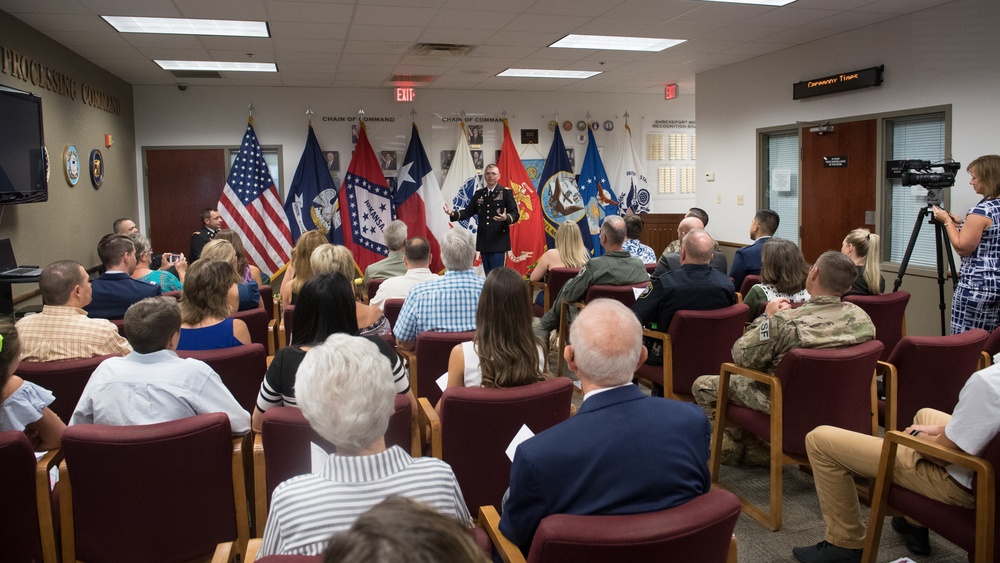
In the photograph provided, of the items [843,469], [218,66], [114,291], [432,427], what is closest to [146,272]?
[114,291]

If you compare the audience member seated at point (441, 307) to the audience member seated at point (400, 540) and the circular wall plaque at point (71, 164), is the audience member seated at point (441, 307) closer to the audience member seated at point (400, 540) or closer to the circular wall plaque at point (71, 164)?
the audience member seated at point (400, 540)

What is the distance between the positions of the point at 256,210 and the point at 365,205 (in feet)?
4.66

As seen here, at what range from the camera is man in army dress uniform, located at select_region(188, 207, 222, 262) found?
8.01m

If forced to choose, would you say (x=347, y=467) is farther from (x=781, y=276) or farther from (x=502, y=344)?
(x=781, y=276)

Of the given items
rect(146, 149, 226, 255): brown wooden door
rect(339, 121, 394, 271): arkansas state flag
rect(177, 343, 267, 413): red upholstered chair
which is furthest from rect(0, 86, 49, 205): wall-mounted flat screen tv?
rect(339, 121, 394, 271): arkansas state flag

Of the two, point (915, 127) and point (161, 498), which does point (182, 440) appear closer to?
point (161, 498)

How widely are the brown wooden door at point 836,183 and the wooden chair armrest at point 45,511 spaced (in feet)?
22.5

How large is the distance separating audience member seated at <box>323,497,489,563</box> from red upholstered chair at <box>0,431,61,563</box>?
5.64 feet

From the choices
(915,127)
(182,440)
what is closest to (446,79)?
(915,127)

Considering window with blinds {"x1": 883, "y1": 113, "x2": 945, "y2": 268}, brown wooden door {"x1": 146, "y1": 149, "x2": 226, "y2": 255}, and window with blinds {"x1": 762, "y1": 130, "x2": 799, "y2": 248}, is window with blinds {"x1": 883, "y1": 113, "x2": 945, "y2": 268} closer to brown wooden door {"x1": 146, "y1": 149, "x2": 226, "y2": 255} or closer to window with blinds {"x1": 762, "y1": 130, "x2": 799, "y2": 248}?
window with blinds {"x1": 762, "y1": 130, "x2": 799, "y2": 248}

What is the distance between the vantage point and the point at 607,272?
16.3ft

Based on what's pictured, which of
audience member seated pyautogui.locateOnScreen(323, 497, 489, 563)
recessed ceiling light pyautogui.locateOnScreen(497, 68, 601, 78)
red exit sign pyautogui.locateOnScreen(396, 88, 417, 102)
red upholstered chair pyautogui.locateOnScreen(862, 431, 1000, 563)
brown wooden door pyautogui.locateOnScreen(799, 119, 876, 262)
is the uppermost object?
recessed ceiling light pyautogui.locateOnScreen(497, 68, 601, 78)

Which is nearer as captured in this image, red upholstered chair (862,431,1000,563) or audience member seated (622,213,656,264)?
red upholstered chair (862,431,1000,563)

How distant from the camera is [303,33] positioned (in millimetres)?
6340
